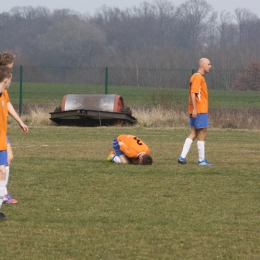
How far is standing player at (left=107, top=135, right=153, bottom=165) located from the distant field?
1363 centimetres

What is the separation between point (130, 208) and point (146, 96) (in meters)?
21.5

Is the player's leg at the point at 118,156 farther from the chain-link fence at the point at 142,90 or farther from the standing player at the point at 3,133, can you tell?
the chain-link fence at the point at 142,90

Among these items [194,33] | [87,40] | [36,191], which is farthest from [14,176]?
[194,33]

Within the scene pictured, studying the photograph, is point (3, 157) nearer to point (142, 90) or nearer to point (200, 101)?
point (200, 101)

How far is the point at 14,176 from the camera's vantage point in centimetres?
1113

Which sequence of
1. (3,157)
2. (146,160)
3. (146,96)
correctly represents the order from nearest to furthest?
1. (3,157)
2. (146,160)
3. (146,96)

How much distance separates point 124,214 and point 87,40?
93841mm

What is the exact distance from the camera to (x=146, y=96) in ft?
97.7

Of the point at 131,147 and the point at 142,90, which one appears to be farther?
the point at 142,90

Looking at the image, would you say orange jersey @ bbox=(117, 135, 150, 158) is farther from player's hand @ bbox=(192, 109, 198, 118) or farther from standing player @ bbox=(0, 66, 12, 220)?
standing player @ bbox=(0, 66, 12, 220)

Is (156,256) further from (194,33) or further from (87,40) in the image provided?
(194,33)

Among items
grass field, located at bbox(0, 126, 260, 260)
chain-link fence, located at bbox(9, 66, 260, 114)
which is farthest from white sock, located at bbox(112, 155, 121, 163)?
A: chain-link fence, located at bbox(9, 66, 260, 114)

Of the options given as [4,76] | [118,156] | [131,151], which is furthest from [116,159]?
[4,76]

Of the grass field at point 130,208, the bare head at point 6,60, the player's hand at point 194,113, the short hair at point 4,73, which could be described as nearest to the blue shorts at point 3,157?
→ the grass field at point 130,208
